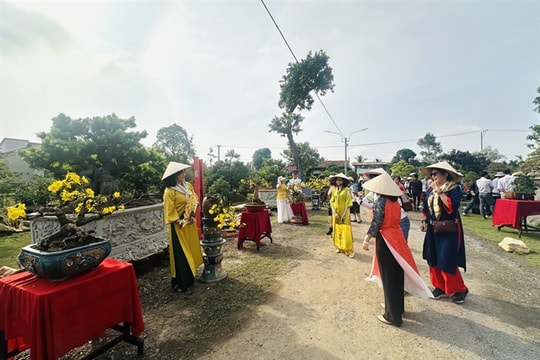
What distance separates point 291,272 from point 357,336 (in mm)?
1793

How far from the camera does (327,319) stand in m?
2.85

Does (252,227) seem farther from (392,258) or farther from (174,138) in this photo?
(174,138)

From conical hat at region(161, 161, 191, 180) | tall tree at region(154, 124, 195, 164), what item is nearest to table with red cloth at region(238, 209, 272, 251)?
conical hat at region(161, 161, 191, 180)

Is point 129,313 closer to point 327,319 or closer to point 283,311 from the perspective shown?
point 283,311

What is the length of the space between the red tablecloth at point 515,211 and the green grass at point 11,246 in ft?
35.5

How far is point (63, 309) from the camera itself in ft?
5.85

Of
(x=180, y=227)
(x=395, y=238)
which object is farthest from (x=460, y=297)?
(x=180, y=227)

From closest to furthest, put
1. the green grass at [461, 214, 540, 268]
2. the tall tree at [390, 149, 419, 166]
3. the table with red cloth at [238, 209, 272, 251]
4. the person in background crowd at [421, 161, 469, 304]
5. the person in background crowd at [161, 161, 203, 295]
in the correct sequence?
1. the person in background crowd at [421, 161, 469, 304]
2. the person in background crowd at [161, 161, 203, 295]
3. the green grass at [461, 214, 540, 268]
4. the table with red cloth at [238, 209, 272, 251]
5. the tall tree at [390, 149, 419, 166]

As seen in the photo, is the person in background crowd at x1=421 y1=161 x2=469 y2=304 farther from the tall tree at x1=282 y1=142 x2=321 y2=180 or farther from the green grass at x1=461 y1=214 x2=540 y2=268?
the tall tree at x1=282 y1=142 x2=321 y2=180

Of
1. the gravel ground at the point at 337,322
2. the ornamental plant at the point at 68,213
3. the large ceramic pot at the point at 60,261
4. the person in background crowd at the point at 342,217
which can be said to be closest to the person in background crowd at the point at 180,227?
the gravel ground at the point at 337,322

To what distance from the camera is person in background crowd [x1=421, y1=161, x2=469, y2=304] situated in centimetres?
304

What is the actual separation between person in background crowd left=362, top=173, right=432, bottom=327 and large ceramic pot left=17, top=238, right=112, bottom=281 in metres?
2.61

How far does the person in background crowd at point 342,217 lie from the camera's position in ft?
16.5

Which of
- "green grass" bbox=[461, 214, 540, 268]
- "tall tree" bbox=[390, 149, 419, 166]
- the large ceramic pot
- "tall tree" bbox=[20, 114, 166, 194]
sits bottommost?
"green grass" bbox=[461, 214, 540, 268]
